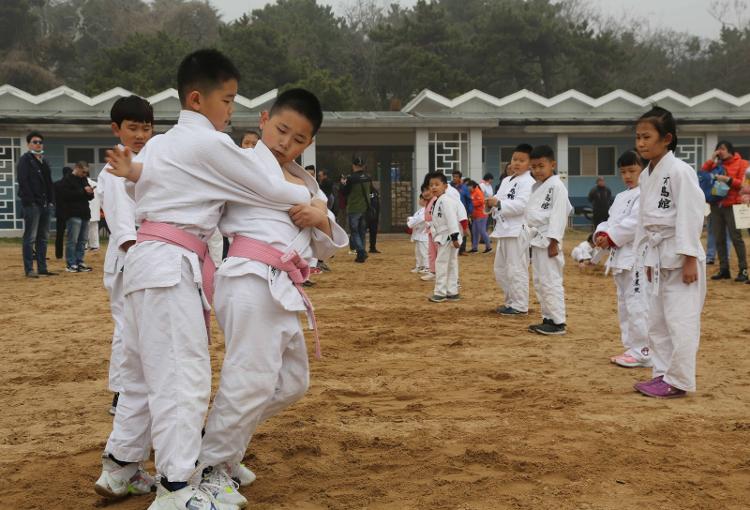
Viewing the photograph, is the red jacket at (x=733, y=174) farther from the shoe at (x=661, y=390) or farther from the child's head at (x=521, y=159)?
the shoe at (x=661, y=390)

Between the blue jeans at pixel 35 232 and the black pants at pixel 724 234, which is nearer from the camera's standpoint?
the black pants at pixel 724 234

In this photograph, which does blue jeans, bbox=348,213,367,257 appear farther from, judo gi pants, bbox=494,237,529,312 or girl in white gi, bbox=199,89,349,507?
girl in white gi, bbox=199,89,349,507

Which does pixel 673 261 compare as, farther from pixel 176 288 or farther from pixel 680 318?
pixel 176 288

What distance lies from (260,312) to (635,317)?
407 cm

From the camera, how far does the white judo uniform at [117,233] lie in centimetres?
442

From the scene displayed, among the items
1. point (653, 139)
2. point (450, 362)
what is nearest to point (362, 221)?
point (450, 362)

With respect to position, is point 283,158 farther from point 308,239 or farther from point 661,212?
point 661,212

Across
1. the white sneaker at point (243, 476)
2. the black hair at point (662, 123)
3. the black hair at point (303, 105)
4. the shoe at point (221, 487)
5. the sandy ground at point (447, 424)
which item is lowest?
the sandy ground at point (447, 424)

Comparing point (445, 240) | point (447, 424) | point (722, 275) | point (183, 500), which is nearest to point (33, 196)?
point (445, 240)

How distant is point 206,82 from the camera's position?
3480mm

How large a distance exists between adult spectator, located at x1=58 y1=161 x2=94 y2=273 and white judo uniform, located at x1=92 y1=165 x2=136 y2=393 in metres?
10.3

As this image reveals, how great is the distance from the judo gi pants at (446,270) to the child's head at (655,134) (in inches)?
201

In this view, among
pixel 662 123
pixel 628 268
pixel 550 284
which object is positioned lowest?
pixel 550 284

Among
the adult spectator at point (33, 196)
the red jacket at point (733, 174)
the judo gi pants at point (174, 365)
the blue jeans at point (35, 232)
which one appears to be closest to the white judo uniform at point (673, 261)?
the judo gi pants at point (174, 365)
